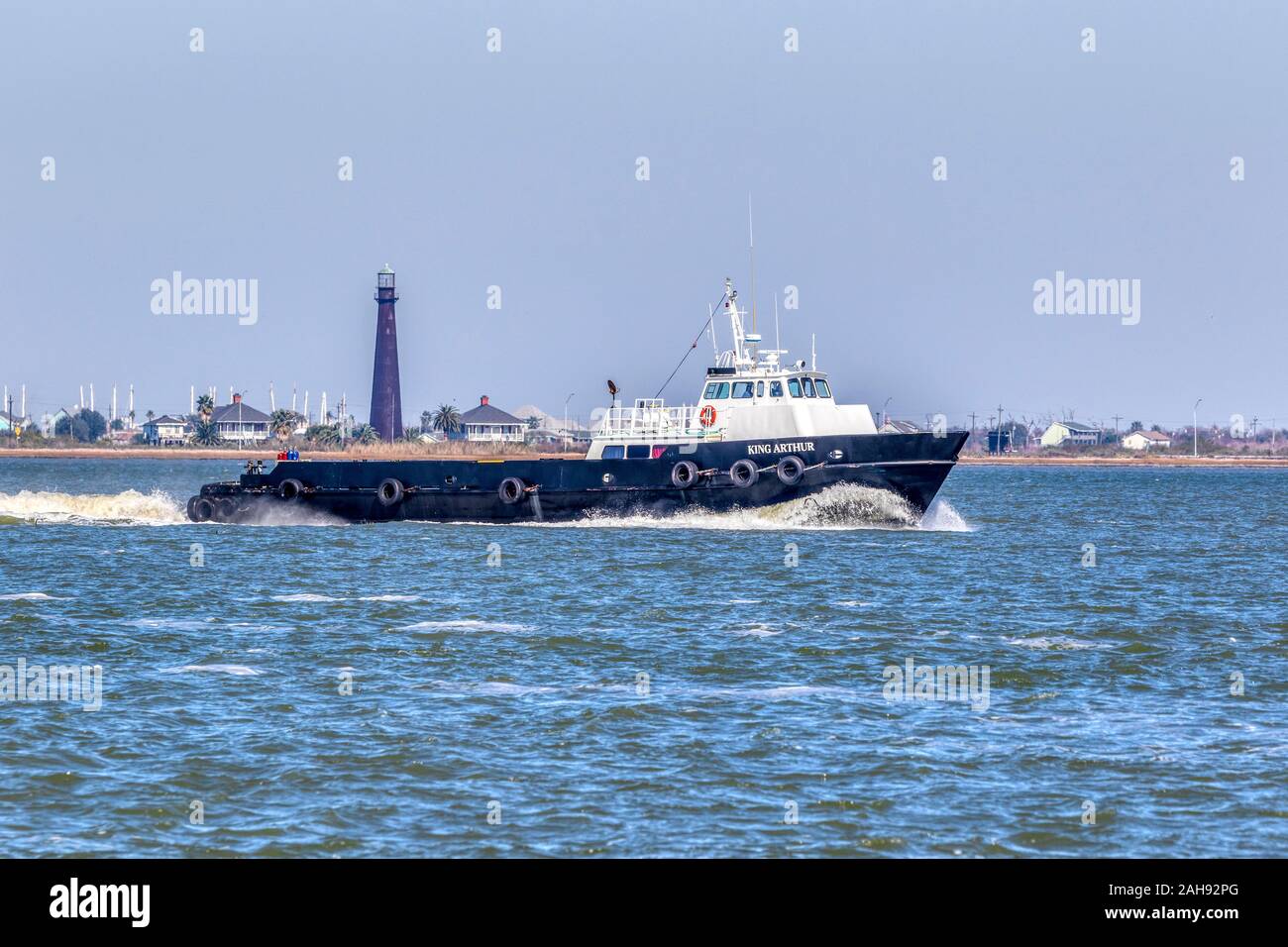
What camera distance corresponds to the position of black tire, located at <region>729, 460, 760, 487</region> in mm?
44188

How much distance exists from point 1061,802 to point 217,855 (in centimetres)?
802

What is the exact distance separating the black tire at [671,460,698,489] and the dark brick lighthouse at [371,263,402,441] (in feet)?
384

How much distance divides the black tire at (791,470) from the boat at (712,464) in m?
0.03

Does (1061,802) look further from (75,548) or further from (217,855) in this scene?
(75,548)

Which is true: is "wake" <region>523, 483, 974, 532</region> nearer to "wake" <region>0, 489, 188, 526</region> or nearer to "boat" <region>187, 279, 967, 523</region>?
"boat" <region>187, 279, 967, 523</region>

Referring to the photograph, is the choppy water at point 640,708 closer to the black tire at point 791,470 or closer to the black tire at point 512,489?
the black tire at point 791,470

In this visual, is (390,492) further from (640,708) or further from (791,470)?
(640,708)

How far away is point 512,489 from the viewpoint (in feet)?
157

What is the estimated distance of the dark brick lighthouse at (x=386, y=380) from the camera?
158500 millimetres

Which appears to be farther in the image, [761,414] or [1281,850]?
[761,414]

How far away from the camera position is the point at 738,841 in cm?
1309

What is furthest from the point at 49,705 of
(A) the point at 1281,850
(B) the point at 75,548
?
(B) the point at 75,548
